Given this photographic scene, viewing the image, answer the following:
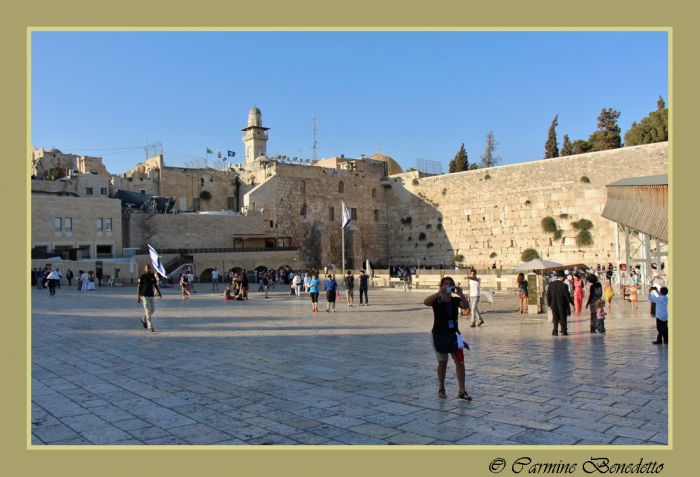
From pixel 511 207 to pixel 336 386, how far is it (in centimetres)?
2907

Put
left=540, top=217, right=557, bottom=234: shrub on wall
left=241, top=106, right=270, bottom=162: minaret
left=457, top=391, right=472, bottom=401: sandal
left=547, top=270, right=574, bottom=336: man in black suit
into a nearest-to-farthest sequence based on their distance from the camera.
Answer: left=457, top=391, right=472, bottom=401: sandal, left=547, top=270, right=574, bottom=336: man in black suit, left=540, top=217, right=557, bottom=234: shrub on wall, left=241, top=106, right=270, bottom=162: minaret

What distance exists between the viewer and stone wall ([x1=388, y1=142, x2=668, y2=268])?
28984mm

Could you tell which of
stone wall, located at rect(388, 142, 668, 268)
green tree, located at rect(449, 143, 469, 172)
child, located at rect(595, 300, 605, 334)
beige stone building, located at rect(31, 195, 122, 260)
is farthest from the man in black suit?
green tree, located at rect(449, 143, 469, 172)

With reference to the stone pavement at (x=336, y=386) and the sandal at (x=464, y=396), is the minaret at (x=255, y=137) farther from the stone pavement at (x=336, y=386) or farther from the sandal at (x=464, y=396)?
the sandal at (x=464, y=396)

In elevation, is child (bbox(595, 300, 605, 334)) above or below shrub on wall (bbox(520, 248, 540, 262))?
below

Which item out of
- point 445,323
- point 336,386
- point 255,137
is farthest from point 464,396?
point 255,137

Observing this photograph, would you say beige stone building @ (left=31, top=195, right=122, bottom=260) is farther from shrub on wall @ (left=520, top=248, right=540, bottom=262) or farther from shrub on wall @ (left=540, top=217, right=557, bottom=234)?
shrub on wall @ (left=540, top=217, right=557, bottom=234)

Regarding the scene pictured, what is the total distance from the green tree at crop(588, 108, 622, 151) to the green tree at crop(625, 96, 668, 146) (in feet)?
3.41

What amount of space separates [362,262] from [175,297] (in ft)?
66.6

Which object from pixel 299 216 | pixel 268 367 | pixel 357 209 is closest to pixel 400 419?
pixel 268 367

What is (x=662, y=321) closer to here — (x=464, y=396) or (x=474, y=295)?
(x=474, y=295)

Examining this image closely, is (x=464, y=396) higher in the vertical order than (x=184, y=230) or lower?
lower

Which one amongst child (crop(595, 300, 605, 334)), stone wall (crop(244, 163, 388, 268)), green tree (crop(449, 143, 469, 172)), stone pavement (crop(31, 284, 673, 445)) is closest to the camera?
stone pavement (crop(31, 284, 673, 445))

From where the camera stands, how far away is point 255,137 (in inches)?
1959
